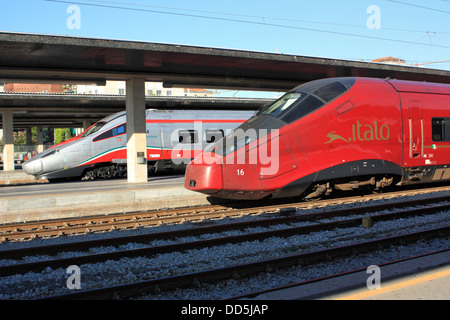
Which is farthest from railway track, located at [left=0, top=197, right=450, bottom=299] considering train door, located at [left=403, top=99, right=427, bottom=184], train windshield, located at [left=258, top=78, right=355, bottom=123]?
train windshield, located at [left=258, top=78, right=355, bottom=123]

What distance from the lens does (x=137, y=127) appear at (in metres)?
16.5

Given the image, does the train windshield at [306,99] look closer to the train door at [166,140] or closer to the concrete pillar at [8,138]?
the train door at [166,140]

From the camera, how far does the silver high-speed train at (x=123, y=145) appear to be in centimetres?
1966

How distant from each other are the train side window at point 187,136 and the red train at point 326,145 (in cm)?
1110

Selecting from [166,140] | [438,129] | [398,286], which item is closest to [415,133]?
[438,129]

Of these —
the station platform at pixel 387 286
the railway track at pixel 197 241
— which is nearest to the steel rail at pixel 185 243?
the railway track at pixel 197 241

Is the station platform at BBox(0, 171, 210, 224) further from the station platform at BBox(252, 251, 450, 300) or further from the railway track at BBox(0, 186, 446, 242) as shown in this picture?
the station platform at BBox(252, 251, 450, 300)

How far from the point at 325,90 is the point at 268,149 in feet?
7.49

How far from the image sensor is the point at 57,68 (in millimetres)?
14852

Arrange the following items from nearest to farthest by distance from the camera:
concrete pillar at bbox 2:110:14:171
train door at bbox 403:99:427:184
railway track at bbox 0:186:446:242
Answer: railway track at bbox 0:186:446:242 → train door at bbox 403:99:427:184 → concrete pillar at bbox 2:110:14:171

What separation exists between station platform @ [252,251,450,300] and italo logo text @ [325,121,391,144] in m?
4.99

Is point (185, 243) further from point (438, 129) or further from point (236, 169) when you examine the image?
point (438, 129)

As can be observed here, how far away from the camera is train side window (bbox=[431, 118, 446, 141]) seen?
12.3 metres
